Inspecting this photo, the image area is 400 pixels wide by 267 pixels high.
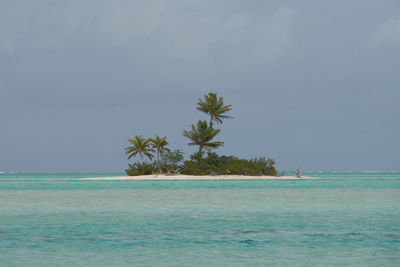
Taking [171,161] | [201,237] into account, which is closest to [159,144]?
[171,161]

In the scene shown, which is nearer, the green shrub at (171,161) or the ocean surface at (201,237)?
the ocean surface at (201,237)

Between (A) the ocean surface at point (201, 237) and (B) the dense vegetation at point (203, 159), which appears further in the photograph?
(B) the dense vegetation at point (203, 159)

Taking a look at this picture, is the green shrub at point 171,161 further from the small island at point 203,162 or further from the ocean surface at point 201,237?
the ocean surface at point 201,237

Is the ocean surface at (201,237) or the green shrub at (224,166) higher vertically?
the green shrub at (224,166)

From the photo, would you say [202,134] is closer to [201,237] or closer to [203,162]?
[203,162]

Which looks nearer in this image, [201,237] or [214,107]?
[201,237]

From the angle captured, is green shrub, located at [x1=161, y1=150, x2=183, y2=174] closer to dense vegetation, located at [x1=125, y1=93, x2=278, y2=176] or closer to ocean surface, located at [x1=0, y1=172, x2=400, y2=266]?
dense vegetation, located at [x1=125, y1=93, x2=278, y2=176]

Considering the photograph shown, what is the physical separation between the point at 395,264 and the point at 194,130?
55275 millimetres

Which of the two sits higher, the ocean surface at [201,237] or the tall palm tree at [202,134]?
the tall palm tree at [202,134]

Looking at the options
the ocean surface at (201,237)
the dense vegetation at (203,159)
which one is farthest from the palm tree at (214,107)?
the ocean surface at (201,237)

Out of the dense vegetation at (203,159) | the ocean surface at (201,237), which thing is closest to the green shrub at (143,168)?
the dense vegetation at (203,159)

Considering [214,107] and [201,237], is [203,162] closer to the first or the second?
[214,107]

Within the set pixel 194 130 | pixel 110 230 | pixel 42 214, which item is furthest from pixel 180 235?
pixel 194 130

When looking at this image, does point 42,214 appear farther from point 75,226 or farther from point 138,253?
point 138,253
